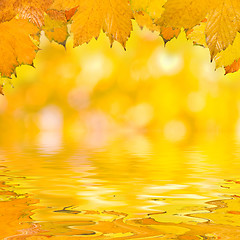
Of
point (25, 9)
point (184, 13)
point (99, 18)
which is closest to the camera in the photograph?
point (184, 13)

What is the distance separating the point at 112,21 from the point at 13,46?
520 mm

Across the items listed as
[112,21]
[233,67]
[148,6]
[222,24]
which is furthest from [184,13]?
[233,67]

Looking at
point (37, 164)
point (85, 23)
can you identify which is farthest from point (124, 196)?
point (37, 164)

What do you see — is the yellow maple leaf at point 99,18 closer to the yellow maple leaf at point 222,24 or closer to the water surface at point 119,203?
the yellow maple leaf at point 222,24

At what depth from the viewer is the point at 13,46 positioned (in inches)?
94.3

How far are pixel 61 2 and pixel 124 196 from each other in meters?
1.77

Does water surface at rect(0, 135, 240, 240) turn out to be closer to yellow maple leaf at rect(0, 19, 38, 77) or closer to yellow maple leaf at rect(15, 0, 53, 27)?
yellow maple leaf at rect(0, 19, 38, 77)

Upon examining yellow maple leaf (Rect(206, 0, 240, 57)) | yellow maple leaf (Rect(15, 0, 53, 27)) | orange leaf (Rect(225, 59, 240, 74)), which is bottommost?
orange leaf (Rect(225, 59, 240, 74))

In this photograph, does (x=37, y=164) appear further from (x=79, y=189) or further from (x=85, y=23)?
(x=85, y=23)

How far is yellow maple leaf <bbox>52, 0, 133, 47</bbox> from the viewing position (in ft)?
6.60

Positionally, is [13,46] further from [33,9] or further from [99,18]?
[99,18]

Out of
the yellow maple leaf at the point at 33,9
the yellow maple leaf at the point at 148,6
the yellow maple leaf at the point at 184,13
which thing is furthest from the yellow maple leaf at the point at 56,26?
the yellow maple leaf at the point at 184,13

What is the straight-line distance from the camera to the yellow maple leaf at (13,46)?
2.38 m

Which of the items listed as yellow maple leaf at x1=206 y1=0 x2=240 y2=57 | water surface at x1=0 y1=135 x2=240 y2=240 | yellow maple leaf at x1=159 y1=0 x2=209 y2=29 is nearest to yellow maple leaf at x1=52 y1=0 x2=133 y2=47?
yellow maple leaf at x1=159 y1=0 x2=209 y2=29
